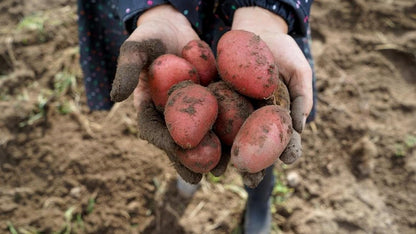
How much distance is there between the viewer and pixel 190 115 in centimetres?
101

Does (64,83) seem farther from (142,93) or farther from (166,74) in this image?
(166,74)

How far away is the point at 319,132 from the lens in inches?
79.5

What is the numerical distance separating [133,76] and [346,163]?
4.43 feet

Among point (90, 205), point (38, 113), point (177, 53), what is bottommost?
point (90, 205)

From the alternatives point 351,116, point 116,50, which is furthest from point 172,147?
point 351,116

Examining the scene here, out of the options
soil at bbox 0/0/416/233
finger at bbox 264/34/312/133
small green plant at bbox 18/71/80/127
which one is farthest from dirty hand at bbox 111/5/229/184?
small green plant at bbox 18/71/80/127

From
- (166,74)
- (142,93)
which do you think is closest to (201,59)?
(166,74)

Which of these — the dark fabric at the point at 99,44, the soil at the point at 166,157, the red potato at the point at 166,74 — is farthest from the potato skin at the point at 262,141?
the soil at the point at 166,157

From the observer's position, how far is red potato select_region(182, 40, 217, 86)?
46.6 inches

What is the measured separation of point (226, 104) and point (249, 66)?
132 millimetres

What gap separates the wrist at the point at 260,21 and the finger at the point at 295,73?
0.16 ft

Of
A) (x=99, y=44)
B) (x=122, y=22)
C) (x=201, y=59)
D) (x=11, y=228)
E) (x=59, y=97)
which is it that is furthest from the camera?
(x=59, y=97)

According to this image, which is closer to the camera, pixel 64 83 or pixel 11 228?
pixel 11 228

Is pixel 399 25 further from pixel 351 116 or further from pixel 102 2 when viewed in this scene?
pixel 102 2
